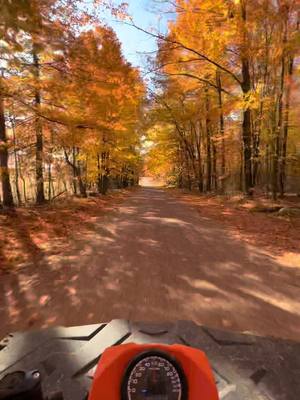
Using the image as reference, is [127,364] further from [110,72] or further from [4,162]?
Result: [4,162]

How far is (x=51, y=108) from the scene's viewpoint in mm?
10664

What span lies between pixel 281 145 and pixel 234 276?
1452cm

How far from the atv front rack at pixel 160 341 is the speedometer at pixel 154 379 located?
681 millimetres

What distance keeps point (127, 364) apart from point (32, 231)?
8073 mm

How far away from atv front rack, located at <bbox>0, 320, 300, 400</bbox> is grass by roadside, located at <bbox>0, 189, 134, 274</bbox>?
11.9 feet

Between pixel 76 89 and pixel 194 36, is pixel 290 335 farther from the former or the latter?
pixel 194 36

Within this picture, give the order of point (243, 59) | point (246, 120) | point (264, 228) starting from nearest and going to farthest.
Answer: point (264, 228)
point (243, 59)
point (246, 120)

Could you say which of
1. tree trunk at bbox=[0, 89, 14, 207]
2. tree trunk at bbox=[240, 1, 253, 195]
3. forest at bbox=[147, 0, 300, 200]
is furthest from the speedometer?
tree trunk at bbox=[240, 1, 253, 195]

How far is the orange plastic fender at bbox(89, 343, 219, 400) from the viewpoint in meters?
1.08

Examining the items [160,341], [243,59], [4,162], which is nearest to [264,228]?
[160,341]

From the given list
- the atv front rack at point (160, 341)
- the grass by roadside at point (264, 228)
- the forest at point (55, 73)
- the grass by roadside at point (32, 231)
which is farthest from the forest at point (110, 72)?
the atv front rack at point (160, 341)

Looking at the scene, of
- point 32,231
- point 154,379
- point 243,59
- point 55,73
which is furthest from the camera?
point 243,59

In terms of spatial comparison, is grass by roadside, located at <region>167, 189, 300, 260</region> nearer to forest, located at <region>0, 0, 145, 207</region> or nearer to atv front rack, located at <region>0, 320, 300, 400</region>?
atv front rack, located at <region>0, 320, 300, 400</region>

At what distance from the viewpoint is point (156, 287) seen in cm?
456
